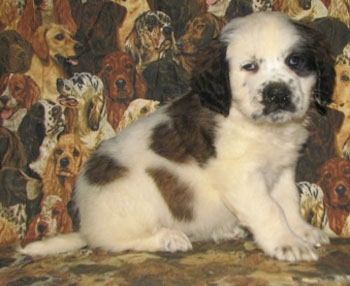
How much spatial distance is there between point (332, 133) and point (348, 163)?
0.21 meters

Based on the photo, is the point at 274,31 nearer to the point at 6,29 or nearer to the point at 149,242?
the point at 149,242

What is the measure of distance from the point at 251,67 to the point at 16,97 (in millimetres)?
1507

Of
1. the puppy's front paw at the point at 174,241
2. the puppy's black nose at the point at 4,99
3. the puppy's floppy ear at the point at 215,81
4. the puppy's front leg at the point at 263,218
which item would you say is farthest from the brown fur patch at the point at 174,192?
the puppy's black nose at the point at 4,99

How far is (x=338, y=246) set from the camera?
3131 millimetres

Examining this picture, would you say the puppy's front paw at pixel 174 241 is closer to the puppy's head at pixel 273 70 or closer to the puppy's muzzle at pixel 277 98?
the puppy's head at pixel 273 70

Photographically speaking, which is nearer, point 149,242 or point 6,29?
point 149,242

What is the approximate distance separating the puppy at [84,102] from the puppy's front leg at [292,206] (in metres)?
1.18

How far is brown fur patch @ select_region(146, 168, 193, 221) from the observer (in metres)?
3.22

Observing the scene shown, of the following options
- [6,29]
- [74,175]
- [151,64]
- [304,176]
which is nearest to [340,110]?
[304,176]

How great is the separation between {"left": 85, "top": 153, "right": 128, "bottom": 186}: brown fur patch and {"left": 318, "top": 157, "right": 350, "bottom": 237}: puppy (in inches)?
49.1

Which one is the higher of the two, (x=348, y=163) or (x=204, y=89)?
(x=204, y=89)

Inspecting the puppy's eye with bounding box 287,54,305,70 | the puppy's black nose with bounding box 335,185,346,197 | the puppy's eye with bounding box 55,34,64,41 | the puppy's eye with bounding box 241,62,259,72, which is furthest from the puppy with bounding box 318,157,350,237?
the puppy's eye with bounding box 55,34,64,41

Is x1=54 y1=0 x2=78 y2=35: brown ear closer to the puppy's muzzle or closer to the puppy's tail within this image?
the puppy's tail

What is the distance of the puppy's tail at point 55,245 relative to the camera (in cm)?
315
